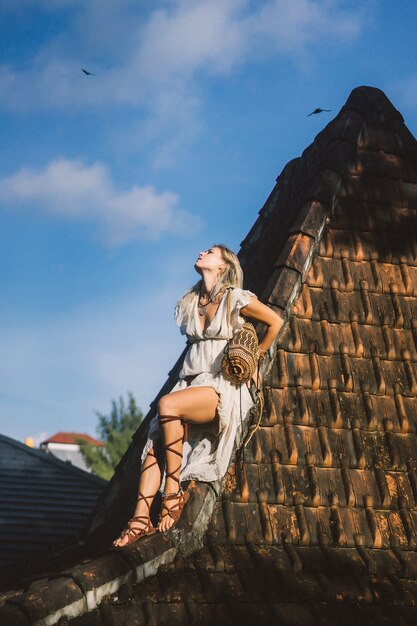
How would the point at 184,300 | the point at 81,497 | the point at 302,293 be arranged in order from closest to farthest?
the point at 184,300 → the point at 302,293 → the point at 81,497

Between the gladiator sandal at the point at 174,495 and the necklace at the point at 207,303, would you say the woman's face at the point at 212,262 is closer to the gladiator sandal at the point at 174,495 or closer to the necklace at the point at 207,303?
the necklace at the point at 207,303

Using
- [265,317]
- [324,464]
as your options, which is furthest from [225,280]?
[324,464]

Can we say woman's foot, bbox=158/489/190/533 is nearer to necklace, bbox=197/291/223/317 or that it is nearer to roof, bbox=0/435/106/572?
necklace, bbox=197/291/223/317

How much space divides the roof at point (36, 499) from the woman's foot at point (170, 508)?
15.1 feet

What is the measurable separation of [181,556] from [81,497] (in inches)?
285

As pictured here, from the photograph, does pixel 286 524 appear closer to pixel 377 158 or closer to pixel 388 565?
pixel 388 565

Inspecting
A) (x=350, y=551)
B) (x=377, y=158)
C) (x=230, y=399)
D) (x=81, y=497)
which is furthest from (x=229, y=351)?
(x=81, y=497)

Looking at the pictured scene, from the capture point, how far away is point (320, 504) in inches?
158

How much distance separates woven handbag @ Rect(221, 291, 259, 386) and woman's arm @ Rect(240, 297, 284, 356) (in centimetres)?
17

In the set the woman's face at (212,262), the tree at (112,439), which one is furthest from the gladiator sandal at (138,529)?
the tree at (112,439)

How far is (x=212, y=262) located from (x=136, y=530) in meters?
1.61

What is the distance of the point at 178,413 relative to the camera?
3.80 m

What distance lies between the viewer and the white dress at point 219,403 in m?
3.87

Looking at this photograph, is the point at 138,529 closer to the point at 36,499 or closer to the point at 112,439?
the point at 36,499
